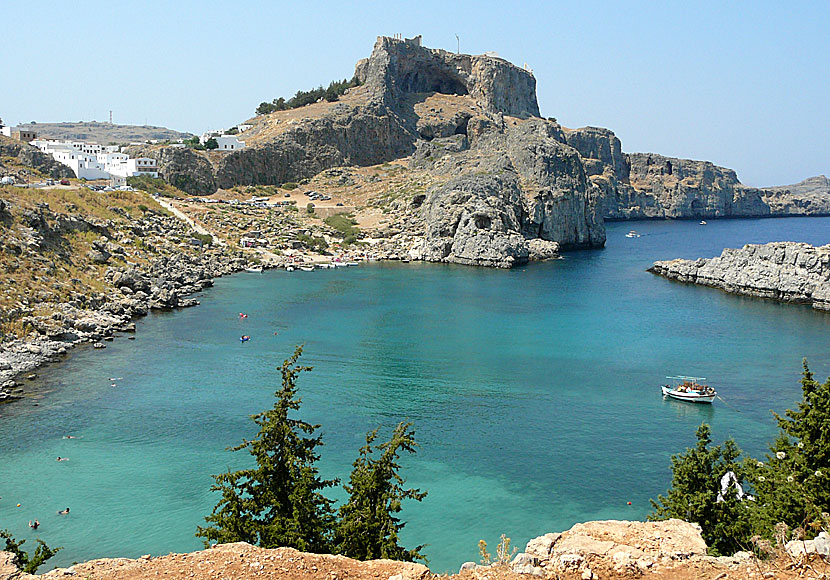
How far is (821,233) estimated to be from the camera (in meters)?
148

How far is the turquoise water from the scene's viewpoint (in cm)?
2372

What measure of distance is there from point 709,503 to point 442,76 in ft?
445

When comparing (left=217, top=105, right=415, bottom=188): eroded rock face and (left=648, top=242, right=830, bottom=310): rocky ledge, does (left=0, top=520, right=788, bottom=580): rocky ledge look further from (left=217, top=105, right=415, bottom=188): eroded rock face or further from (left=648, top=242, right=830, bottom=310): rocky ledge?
(left=217, top=105, right=415, bottom=188): eroded rock face

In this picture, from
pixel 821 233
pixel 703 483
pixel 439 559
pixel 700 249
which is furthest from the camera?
pixel 821 233

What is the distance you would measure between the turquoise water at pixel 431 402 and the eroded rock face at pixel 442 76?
76621 millimetres

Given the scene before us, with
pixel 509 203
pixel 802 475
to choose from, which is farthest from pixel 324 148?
pixel 802 475

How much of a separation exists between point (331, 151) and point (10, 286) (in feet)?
265

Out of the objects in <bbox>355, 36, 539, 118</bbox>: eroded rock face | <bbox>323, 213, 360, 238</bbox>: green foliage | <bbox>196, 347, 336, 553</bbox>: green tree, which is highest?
<bbox>355, 36, 539, 118</bbox>: eroded rock face

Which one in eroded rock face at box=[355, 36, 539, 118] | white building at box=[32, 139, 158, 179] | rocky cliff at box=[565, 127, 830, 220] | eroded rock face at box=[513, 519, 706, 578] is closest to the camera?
eroded rock face at box=[513, 519, 706, 578]

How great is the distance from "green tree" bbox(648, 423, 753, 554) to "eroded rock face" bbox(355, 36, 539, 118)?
116 m

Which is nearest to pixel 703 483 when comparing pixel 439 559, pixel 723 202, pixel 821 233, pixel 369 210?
pixel 439 559

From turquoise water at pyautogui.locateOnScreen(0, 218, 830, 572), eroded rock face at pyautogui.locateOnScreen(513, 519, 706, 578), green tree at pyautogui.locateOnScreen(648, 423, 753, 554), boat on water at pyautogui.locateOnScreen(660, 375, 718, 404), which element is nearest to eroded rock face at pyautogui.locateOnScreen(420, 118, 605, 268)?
turquoise water at pyautogui.locateOnScreen(0, 218, 830, 572)

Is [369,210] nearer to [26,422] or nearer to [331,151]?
[331,151]

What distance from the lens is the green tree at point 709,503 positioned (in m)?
16.8
